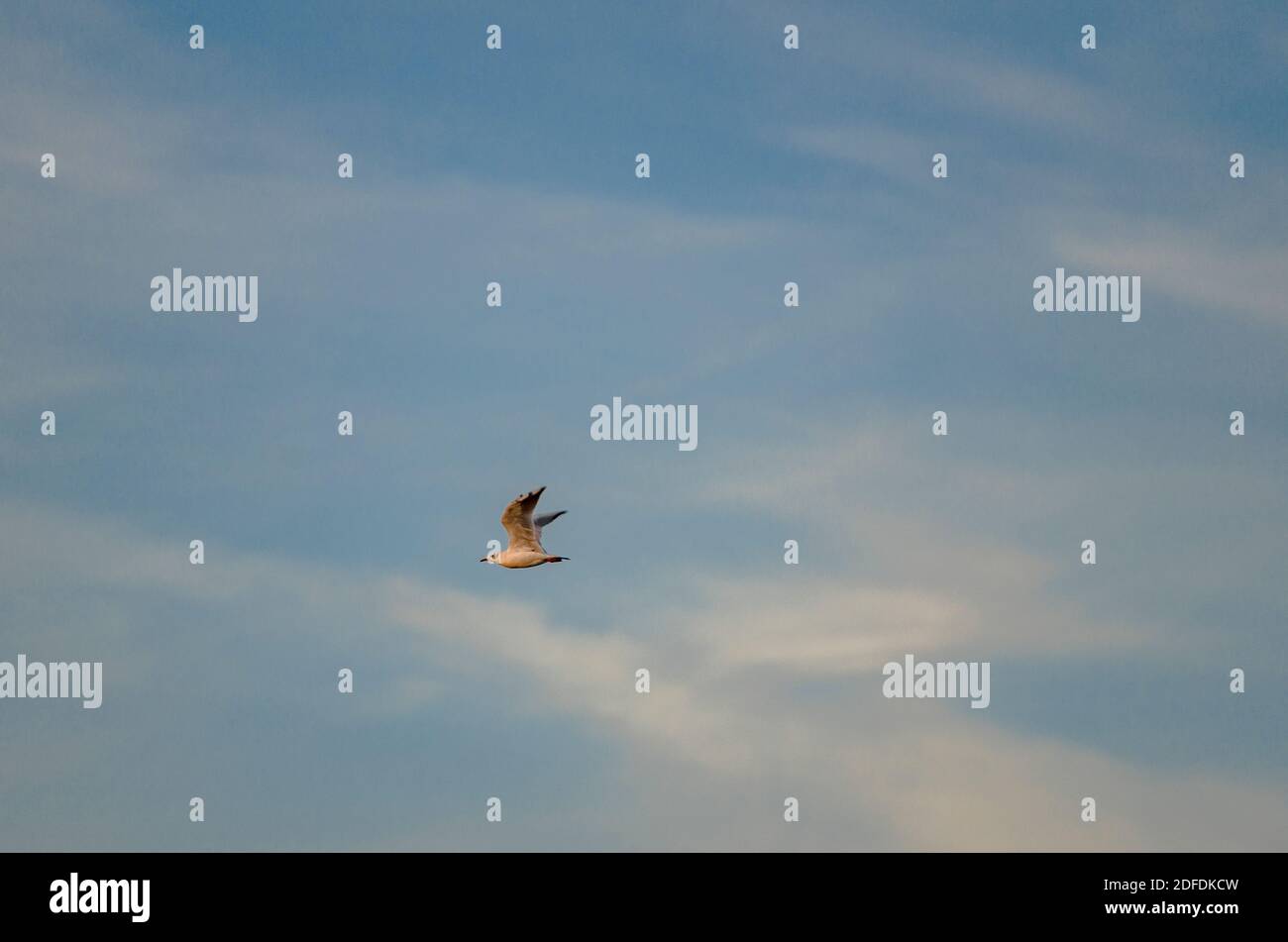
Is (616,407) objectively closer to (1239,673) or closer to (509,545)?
(509,545)

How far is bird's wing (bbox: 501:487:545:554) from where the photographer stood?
9928 cm

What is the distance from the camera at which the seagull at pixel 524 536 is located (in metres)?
100

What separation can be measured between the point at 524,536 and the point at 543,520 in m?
1.61

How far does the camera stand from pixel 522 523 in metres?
101

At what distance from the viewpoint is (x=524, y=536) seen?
335ft

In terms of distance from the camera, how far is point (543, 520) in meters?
103

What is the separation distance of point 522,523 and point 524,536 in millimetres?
998

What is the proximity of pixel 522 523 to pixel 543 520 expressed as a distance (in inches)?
87.3

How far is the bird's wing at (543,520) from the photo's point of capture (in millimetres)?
102681

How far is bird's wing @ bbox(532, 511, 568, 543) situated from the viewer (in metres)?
103
